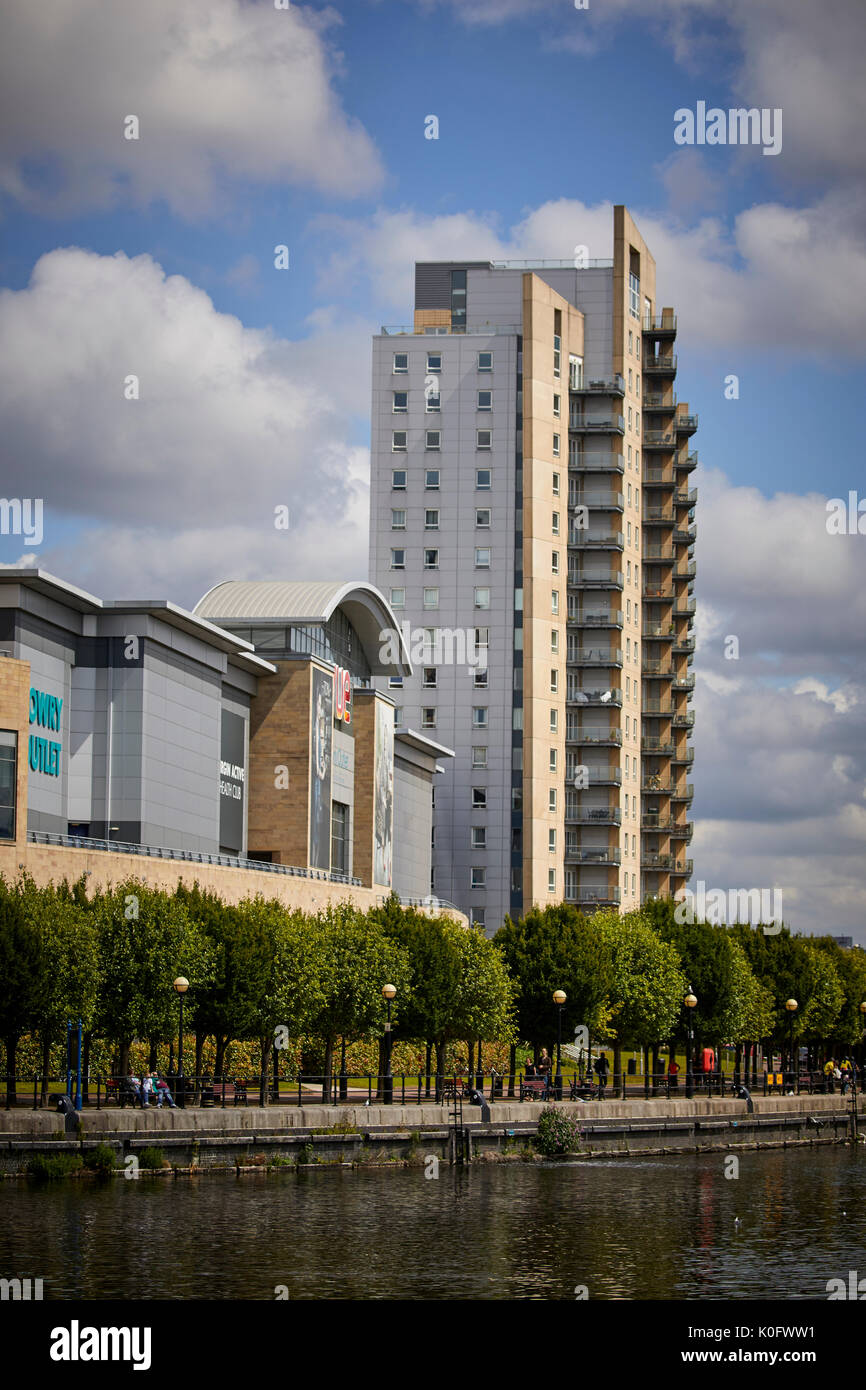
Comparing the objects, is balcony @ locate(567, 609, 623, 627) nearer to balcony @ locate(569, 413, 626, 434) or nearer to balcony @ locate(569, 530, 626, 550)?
balcony @ locate(569, 530, 626, 550)

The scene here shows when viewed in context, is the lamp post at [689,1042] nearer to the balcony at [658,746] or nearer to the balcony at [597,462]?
the balcony at [658,746]

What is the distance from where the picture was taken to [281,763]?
92.1 metres

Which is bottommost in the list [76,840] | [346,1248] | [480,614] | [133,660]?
[346,1248]

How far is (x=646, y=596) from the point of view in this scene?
438ft

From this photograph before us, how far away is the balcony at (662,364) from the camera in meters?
132

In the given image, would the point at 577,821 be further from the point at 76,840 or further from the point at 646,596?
the point at 76,840

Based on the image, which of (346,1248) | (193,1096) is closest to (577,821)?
(193,1096)

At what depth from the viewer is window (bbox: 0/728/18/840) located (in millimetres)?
59938

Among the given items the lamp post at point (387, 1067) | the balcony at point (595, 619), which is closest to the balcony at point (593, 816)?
the balcony at point (595, 619)

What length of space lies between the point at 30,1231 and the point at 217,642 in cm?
5081

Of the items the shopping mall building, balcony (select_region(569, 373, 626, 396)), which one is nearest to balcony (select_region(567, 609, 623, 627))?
balcony (select_region(569, 373, 626, 396))

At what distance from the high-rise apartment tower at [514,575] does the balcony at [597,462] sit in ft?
0.46

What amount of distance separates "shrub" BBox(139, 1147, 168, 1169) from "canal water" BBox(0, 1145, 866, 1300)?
1.76ft
